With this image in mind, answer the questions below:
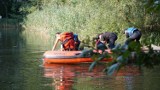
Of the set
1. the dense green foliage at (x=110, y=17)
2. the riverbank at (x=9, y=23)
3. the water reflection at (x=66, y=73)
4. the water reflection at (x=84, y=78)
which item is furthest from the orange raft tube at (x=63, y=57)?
the riverbank at (x=9, y=23)

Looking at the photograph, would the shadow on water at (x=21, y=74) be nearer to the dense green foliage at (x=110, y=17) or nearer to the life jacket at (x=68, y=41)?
the life jacket at (x=68, y=41)

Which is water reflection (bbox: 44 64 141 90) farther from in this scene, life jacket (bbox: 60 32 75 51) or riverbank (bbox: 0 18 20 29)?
riverbank (bbox: 0 18 20 29)

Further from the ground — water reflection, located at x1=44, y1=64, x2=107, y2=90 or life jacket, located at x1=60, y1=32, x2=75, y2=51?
life jacket, located at x1=60, y1=32, x2=75, y2=51

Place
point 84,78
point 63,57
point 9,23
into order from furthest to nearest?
1. point 9,23
2. point 63,57
3. point 84,78

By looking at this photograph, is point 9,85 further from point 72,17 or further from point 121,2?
point 72,17

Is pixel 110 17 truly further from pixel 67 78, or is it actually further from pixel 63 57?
pixel 67 78

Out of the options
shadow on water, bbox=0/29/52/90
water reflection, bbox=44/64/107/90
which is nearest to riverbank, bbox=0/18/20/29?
shadow on water, bbox=0/29/52/90

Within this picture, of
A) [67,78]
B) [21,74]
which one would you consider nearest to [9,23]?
[21,74]

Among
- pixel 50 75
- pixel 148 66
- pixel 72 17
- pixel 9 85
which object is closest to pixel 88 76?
pixel 50 75

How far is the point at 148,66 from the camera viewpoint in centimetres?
234

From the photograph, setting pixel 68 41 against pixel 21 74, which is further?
pixel 68 41

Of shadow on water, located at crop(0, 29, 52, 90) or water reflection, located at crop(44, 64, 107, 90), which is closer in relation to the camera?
shadow on water, located at crop(0, 29, 52, 90)

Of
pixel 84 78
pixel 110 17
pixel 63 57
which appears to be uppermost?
pixel 110 17

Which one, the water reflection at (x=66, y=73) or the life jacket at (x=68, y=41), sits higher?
the life jacket at (x=68, y=41)
